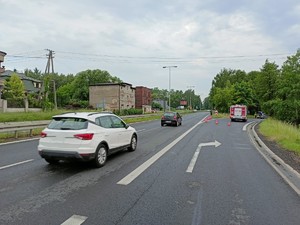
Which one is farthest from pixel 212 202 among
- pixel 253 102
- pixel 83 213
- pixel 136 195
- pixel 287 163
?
pixel 253 102

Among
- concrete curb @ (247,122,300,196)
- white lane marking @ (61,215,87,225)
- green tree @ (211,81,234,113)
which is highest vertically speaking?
green tree @ (211,81,234,113)

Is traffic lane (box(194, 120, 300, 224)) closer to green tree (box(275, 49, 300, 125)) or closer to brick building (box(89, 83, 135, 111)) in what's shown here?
green tree (box(275, 49, 300, 125))

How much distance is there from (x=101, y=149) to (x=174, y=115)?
21.9 meters

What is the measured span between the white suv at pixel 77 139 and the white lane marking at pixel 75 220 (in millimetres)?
3298

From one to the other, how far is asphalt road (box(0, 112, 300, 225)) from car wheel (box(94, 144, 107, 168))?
0.66 ft

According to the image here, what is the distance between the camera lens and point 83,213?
4.77 m

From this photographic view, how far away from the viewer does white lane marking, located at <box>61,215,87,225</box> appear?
4355mm

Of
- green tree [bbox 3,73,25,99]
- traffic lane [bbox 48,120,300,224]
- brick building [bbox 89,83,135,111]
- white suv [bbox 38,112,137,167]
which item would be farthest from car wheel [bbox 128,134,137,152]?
brick building [bbox 89,83,135,111]

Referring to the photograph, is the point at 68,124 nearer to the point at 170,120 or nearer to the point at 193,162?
the point at 193,162

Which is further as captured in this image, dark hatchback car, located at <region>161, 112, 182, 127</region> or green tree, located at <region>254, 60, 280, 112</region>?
green tree, located at <region>254, 60, 280, 112</region>

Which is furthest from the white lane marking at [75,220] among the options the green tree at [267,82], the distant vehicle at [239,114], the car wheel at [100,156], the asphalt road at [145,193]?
the green tree at [267,82]

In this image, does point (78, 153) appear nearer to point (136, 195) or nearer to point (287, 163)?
point (136, 195)

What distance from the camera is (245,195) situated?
19.3ft

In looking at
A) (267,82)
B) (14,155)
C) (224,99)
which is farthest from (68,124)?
(224,99)
